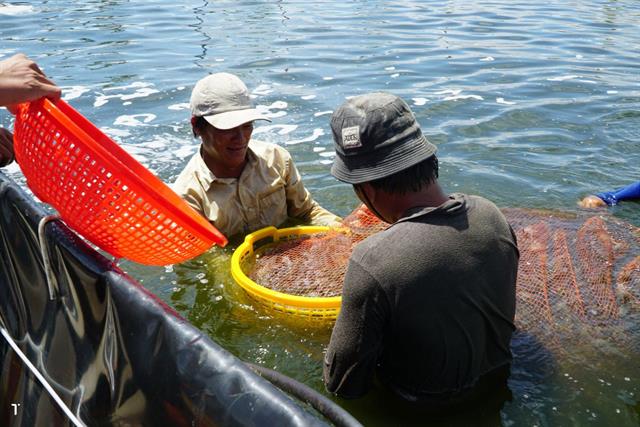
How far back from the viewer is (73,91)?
9688 mm

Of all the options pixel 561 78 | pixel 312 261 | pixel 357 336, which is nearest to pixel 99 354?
pixel 357 336

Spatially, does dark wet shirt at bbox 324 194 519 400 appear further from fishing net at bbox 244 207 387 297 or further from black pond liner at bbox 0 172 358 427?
fishing net at bbox 244 207 387 297

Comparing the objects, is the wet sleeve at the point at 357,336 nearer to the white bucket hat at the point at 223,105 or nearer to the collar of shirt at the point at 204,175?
the white bucket hat at the point at 223,105

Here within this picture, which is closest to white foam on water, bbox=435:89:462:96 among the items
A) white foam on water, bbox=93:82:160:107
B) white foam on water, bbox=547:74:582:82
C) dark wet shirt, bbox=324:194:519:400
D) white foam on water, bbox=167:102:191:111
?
white foam on water, bbox=547:74:582:82

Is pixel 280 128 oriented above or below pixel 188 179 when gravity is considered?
below

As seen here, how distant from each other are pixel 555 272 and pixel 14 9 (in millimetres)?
15996

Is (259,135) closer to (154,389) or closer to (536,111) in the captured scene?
(536,111)

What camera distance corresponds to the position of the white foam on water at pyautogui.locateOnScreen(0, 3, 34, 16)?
15449 millimetres

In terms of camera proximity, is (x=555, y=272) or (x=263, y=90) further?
(x=263, y=90)

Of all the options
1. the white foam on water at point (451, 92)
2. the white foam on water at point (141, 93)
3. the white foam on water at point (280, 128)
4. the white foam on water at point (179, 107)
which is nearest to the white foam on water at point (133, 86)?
the white foam on water at point (141, 93)

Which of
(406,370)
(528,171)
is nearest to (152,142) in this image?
(528,171)

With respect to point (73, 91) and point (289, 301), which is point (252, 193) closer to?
point (289, 301)

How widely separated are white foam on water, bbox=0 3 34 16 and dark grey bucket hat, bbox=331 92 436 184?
15279mm

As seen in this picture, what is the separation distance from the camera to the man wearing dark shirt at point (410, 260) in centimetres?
260
